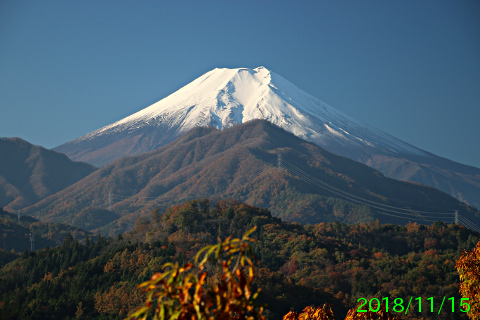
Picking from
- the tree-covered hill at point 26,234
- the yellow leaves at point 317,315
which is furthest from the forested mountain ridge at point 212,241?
the tree-covered hill at point 26,234

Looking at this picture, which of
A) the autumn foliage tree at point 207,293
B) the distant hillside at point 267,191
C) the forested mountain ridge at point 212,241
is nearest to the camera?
the autumn foliage tree at point 207,293

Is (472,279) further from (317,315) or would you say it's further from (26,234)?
(26,234)

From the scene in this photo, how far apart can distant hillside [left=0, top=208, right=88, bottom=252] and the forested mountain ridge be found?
28126 mm

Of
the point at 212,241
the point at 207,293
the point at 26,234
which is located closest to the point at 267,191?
the point at 26,234

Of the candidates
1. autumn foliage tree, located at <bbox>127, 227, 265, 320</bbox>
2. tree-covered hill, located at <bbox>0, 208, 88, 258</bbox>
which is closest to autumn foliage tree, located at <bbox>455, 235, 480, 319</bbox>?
autumn foliage tree, located at <bbox>127, 227, 265, 320</bbox>

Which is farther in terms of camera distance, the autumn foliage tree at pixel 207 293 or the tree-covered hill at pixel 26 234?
the tree-covered hill at pixel 26 234

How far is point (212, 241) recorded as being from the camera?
55.1 m

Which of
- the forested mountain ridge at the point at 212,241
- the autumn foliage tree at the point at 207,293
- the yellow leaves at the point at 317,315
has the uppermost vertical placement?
the autumn foliage tree at the point at 207,293

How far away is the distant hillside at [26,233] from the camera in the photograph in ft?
256

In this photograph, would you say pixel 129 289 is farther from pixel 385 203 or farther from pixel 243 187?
pixel 385 203

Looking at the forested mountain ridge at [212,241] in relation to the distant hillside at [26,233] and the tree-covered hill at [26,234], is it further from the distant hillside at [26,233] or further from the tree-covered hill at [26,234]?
the distant hillside at [26,233]

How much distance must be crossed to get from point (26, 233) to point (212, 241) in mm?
43468

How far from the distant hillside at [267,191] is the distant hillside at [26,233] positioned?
91.2 ft

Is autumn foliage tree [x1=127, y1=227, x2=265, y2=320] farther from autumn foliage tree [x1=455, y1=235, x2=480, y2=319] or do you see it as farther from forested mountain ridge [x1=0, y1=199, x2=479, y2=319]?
forested mountain ridge [x1=0, y1=199, x2=479, y2=319]
